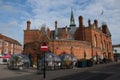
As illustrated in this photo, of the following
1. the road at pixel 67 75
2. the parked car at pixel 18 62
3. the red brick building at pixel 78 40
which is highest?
the red brick building at pixel 78 40

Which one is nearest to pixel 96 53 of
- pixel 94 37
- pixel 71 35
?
pixel 94 37

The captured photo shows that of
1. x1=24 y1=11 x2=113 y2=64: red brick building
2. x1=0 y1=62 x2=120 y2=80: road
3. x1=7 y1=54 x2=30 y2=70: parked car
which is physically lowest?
x1=0 y1=62 x2=120 y2=80: road

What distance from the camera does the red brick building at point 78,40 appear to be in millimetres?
55956

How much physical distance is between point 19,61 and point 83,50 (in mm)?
26789

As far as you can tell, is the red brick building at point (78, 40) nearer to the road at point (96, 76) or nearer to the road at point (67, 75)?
the road at point (67, 75)

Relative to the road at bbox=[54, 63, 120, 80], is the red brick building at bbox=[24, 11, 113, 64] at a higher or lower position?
higher

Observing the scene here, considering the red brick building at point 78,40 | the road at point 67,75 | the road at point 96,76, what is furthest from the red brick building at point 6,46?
the road at point 96,76

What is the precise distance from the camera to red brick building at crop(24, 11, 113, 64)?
5596 centimetres

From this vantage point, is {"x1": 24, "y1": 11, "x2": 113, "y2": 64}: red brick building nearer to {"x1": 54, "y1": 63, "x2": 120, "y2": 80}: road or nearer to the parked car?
the parked car

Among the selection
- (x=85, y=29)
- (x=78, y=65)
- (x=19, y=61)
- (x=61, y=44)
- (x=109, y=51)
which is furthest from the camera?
(x=109, y=51)

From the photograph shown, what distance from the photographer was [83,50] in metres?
61.8

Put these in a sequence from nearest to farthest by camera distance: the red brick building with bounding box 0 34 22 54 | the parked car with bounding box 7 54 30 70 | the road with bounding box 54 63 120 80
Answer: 1. the road with bounding box 54 63 120 80
2. the parked car with bounding box 7 54 30 70
3. the red brick building with bounding box 0 34 22 54

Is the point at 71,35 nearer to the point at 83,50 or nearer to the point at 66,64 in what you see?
the point at 83,50

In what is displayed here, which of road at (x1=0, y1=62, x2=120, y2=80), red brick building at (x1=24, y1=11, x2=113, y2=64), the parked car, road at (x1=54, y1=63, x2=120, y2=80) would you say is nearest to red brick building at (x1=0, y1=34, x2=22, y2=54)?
red brick building at (x1=24, y1=11, x2=113, y2=64)
